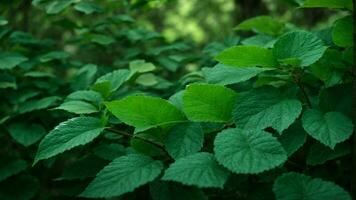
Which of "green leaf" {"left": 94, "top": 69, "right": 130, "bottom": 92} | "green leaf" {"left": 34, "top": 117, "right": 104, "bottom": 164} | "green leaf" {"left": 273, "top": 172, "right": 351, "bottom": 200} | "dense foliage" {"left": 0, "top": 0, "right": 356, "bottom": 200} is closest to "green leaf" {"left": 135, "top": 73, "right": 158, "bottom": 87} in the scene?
"dense foliage" {"left": 0, "top": 0, "right": 356, "bottom": 200}

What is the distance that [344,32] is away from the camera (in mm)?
1362

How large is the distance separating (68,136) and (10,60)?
2.95 feet

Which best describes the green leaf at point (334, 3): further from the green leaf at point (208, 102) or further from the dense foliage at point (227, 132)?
the green leaf at point (208, 102)

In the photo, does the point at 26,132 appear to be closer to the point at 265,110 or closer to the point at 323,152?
the point at 265,110

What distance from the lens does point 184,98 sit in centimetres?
122

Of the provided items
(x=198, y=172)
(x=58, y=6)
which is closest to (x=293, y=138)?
(x=198, y=172)

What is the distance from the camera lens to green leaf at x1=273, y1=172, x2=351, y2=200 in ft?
3.37

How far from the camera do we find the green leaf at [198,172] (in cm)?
104

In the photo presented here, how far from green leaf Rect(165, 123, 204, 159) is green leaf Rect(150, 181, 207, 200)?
0.42 ft

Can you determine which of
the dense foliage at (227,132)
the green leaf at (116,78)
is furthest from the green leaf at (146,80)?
the green leaf at (116,78)

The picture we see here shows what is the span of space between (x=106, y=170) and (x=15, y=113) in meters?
0.91

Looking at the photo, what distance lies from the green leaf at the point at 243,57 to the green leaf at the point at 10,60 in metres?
1.12

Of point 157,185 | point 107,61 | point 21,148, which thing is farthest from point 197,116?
→ point 107,61

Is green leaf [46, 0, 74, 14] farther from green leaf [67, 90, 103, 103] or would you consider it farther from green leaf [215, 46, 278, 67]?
green leaf [215, 46, 278, 67]
